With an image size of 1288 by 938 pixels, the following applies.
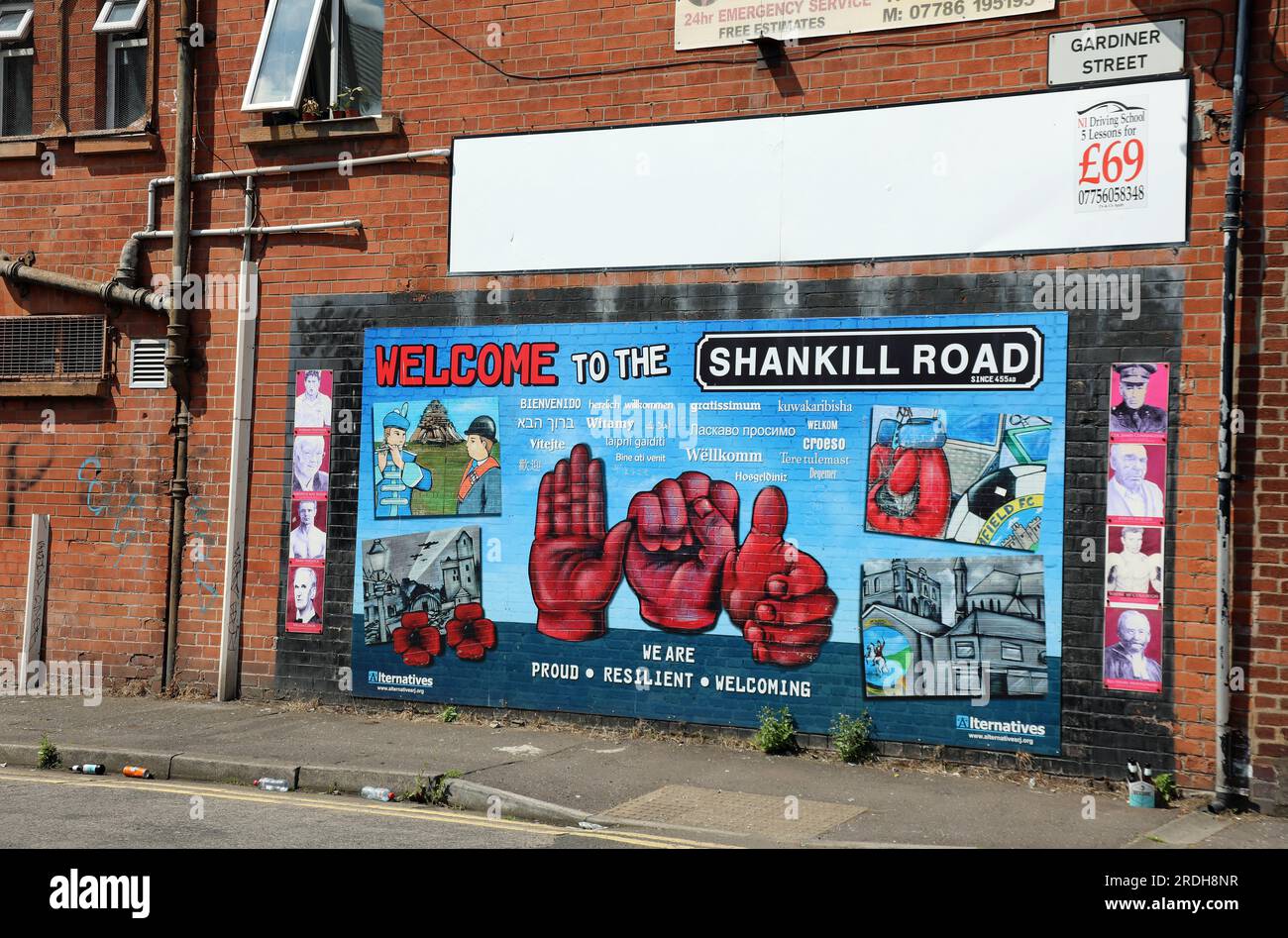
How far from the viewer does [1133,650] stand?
939 cm

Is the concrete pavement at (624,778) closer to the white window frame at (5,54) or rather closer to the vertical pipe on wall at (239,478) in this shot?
the vertical pipe on wall at (239,478)

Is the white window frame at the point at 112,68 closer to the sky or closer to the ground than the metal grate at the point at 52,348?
closer to the sky

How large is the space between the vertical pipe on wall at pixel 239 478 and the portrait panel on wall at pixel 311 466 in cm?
56

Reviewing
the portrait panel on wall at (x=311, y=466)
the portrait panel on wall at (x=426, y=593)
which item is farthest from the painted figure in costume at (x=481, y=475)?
the portrait panel on wall at (x=311, y=466)

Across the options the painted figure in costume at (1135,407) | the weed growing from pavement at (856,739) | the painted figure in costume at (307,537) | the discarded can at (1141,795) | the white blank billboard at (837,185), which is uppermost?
the white blank billboard at (837,185)

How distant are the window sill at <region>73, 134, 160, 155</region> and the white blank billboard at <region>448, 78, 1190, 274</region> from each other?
3.49 m

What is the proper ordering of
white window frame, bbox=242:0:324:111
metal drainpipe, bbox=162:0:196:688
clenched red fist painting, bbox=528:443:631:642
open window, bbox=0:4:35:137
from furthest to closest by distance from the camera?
open window, bbox=0:4:35:137 < metal drainpipe, bbox=162:0:196:688 < white window frame, bbox=242:0:324:111 < clenched red fist painting, bbox=528:443:631:642

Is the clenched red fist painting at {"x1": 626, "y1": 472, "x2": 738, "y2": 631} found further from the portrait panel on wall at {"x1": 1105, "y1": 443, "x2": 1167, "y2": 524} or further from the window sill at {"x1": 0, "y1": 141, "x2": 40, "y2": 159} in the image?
the window sill at {"x1": 0, "y1": 141, "x2": 40, "y2": 159}

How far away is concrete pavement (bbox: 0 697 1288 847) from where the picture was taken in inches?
329

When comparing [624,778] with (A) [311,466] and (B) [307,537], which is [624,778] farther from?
(A) [311,466]

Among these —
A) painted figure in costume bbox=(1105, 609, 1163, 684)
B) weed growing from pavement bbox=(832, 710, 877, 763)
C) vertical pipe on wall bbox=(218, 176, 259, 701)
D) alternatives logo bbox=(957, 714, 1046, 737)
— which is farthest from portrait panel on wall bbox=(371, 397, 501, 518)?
painted figure in costume bbox=(1105, 609, 1163, 684)

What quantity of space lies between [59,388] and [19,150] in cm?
253

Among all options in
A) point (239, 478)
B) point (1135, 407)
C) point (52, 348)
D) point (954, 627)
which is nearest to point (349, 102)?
point (239, 478)

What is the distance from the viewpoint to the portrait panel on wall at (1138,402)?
9391 mm
